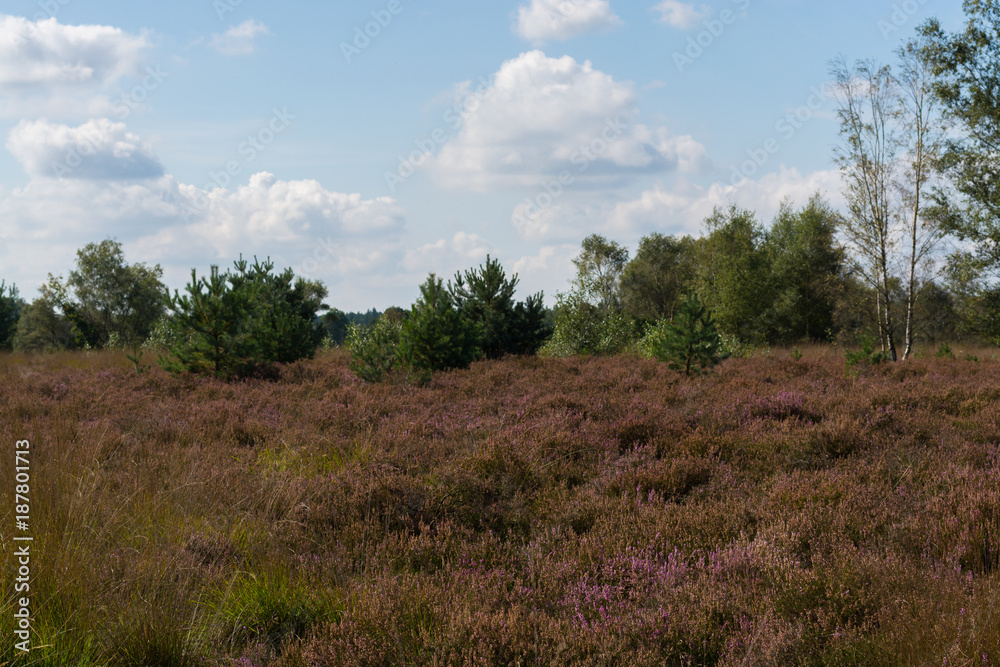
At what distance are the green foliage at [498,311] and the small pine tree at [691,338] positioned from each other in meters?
5.62

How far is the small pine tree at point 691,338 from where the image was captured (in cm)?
1285

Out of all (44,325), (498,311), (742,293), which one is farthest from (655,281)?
(44,325)

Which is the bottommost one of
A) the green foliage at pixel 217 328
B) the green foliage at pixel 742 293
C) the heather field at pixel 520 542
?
the heather field at pixel 520 542

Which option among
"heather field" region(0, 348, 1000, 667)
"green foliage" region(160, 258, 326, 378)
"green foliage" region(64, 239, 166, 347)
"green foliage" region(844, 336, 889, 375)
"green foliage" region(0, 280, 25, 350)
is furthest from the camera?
"green foliage" region(64, 239, 166, 347)

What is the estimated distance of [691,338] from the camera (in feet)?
42.4

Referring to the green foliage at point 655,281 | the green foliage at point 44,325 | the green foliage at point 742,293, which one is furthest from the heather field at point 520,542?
the green foliage at point 44,325

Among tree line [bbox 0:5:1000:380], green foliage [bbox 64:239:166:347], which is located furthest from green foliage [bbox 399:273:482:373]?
green foliage [bbox 64:239:166:347]

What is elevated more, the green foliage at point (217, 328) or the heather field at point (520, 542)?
the green foliage at point (217, 328)

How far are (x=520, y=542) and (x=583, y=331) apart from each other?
21287mm

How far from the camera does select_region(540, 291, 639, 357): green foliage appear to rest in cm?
2461

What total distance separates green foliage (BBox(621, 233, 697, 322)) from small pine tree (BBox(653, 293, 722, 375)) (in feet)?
123

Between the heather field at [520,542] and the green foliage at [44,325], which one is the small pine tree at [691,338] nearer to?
the heather field at [520,542]

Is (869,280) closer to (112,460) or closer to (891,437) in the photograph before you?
(891,437)

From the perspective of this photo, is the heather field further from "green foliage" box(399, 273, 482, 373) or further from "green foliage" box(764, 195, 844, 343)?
"green foliage" box(764, 195, 844, 343)
